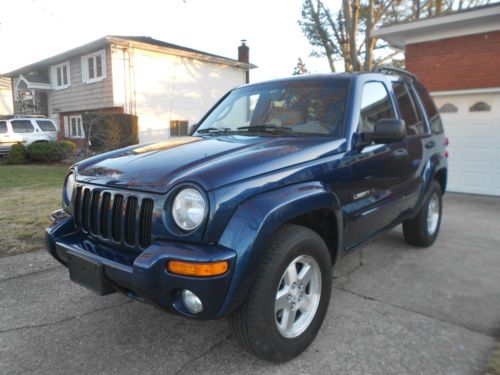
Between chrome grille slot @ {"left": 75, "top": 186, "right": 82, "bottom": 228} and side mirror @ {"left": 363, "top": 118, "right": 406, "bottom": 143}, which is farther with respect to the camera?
side mirror @ {"left": 363, "top": 118, "right": 406, "bottom": 143}

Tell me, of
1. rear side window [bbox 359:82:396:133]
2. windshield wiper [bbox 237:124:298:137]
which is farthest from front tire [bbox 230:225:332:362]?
rear side window [bbox 359:82:396:133]

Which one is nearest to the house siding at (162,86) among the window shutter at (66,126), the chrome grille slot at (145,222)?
the window shutter at (66,126)

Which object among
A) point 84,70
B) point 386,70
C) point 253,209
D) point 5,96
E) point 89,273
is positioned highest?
point 5,96

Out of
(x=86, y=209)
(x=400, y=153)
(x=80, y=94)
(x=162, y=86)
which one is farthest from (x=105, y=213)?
(x=80, y=94)

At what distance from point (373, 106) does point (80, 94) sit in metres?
19.8

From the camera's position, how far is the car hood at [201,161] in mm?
2295

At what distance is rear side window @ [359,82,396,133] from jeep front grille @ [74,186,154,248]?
1856 millimetres

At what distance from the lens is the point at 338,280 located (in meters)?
3.95

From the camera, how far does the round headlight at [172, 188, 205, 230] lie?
217 cm

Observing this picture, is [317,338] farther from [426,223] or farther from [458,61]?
[458,61]

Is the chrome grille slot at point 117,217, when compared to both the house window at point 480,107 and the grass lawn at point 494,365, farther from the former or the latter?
the house window at point 480,107

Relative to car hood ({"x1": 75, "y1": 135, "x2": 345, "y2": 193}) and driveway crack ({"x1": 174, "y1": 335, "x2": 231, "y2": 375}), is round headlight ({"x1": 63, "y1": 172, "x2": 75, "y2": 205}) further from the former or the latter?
Answer: driveway crack ({"x1": 174, "y1": 335, "x2": 231, "y2": 375})

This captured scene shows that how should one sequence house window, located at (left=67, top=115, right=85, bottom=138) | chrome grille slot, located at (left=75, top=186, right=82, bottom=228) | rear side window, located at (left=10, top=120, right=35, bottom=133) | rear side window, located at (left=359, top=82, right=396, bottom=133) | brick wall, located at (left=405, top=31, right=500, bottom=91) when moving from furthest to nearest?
house window, located at (left=67, top=115, right=85, bottom=138) → rear side window, located at (left=10, top=120, right=35, bottom=133) → brick wall, located at (left=405, top=31, right=500, bottom=91) → rear side window, located at (left=359, top=82, right=396, bottom=133) → chrome grille slot, located at (left=75, top=186, right=82, bottom=228)

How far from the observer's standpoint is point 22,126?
18406 millimetres
